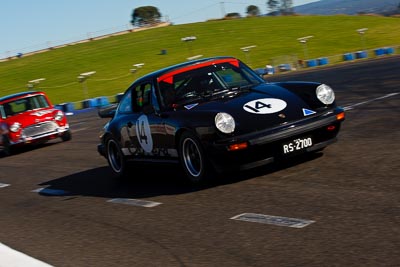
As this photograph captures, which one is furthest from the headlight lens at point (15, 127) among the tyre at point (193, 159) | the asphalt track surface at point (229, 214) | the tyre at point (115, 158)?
the tyre at point (193, 159)

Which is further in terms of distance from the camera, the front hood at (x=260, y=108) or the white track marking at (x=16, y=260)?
the front hood at (x=260, y=108)

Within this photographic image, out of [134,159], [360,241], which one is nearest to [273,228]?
[360,241]

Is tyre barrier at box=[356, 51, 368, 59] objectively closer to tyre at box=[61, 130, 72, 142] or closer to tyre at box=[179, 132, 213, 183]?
tyre at box=[61, 130, 72, 142]

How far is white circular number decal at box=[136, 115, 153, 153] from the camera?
834cm

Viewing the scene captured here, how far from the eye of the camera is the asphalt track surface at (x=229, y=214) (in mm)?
4629

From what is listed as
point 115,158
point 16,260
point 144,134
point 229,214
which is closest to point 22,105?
point 115,158

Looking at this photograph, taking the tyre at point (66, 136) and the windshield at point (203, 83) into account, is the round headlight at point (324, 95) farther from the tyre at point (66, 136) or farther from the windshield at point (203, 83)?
the tyre at point (66, 136)

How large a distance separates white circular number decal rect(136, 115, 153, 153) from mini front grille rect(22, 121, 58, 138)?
817 centimetres

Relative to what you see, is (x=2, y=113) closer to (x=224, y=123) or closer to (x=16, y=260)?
(x=224, y=123)

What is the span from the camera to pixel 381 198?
5566mm

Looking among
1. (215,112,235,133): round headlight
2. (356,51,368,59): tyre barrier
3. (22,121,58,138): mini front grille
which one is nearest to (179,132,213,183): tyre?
(215,112,235,133): round headlight

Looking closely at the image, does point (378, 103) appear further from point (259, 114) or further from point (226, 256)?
point (226, 256)

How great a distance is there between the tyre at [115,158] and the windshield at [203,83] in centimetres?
158

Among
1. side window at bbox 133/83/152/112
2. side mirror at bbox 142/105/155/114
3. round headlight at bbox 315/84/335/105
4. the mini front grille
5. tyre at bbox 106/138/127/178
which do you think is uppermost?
side window at bbox 133/83/152/112
